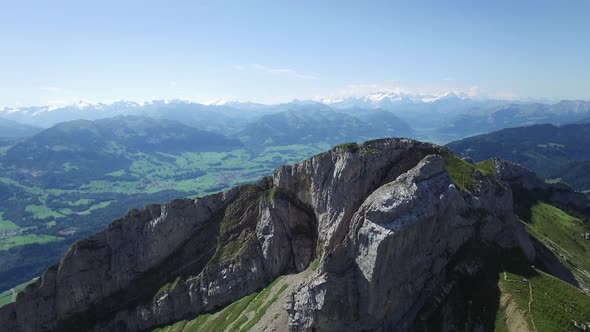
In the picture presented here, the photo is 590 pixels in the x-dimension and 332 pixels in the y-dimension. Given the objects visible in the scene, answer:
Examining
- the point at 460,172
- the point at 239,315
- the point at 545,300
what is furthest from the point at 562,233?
the point at 239,315

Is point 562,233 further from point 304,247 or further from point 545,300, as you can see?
point 304,247

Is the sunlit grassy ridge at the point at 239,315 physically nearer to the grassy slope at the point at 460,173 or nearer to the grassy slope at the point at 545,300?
the grassy slope at the point at 460,173

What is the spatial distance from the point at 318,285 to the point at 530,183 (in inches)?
5168

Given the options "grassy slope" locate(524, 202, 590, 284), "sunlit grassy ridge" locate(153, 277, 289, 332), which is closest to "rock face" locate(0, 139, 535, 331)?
"sunlit grassy ridge" locate(153, 277, 289, 332)

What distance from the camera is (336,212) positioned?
8638 cm

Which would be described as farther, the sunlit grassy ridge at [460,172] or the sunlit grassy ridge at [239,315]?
the sunlit grassy ridge at [239,315]

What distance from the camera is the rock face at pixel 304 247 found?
7062cm

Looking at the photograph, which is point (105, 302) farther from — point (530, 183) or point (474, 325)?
point (530, 183)

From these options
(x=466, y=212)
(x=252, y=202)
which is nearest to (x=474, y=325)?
(x=466, y=212)

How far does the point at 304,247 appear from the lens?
96.6 m

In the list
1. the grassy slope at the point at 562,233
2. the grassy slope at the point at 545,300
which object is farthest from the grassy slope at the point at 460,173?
the grassy slope at the point at 562,233

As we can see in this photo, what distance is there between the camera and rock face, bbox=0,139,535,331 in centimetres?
7062

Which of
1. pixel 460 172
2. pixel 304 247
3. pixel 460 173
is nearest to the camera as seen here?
pixel 460 173

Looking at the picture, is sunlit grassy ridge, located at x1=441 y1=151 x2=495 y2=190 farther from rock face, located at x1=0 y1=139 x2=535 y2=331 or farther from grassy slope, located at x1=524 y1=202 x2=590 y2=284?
grassy slope, located at x1=524 y1=202 x2=590 y2=284
